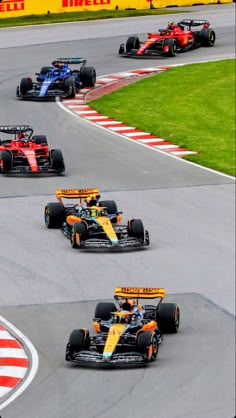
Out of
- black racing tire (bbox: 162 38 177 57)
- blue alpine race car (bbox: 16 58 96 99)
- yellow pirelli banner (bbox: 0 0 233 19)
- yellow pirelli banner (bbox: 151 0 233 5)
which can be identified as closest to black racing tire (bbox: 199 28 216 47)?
yellow pirelli banner (bbox: 151 0 233 5)

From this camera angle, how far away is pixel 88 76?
1104 inches

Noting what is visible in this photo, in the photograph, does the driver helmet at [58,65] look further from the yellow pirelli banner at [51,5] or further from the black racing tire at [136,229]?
the black racing tire at [136,229]

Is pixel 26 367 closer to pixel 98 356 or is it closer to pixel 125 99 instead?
pixel 98 356

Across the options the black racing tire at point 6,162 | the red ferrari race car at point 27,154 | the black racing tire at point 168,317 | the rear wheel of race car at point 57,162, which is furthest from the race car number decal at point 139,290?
the rear wheel of race car at point 57,162

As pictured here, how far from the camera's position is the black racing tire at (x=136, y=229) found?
17.8m

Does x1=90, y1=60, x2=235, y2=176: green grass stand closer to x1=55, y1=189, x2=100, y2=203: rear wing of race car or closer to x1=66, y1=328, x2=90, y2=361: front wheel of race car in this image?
x1=55, y1=189, x2=100, y2=203: rear wing of race car

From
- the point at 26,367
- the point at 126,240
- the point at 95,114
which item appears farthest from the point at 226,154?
the point at 95,114

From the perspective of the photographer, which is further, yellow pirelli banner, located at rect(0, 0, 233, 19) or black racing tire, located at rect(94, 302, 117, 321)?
yellow pirelli banner, located at rect(0, 0, 233, 19)

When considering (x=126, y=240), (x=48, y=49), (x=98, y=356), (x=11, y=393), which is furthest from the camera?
(x=48, y=49)

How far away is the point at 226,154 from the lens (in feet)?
44.8

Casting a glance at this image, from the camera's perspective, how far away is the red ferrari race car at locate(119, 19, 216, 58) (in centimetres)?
3172

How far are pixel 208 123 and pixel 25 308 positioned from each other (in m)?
2.45

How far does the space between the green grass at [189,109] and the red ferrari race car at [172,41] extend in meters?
5.39

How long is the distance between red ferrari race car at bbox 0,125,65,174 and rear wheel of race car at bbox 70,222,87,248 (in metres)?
2.31
